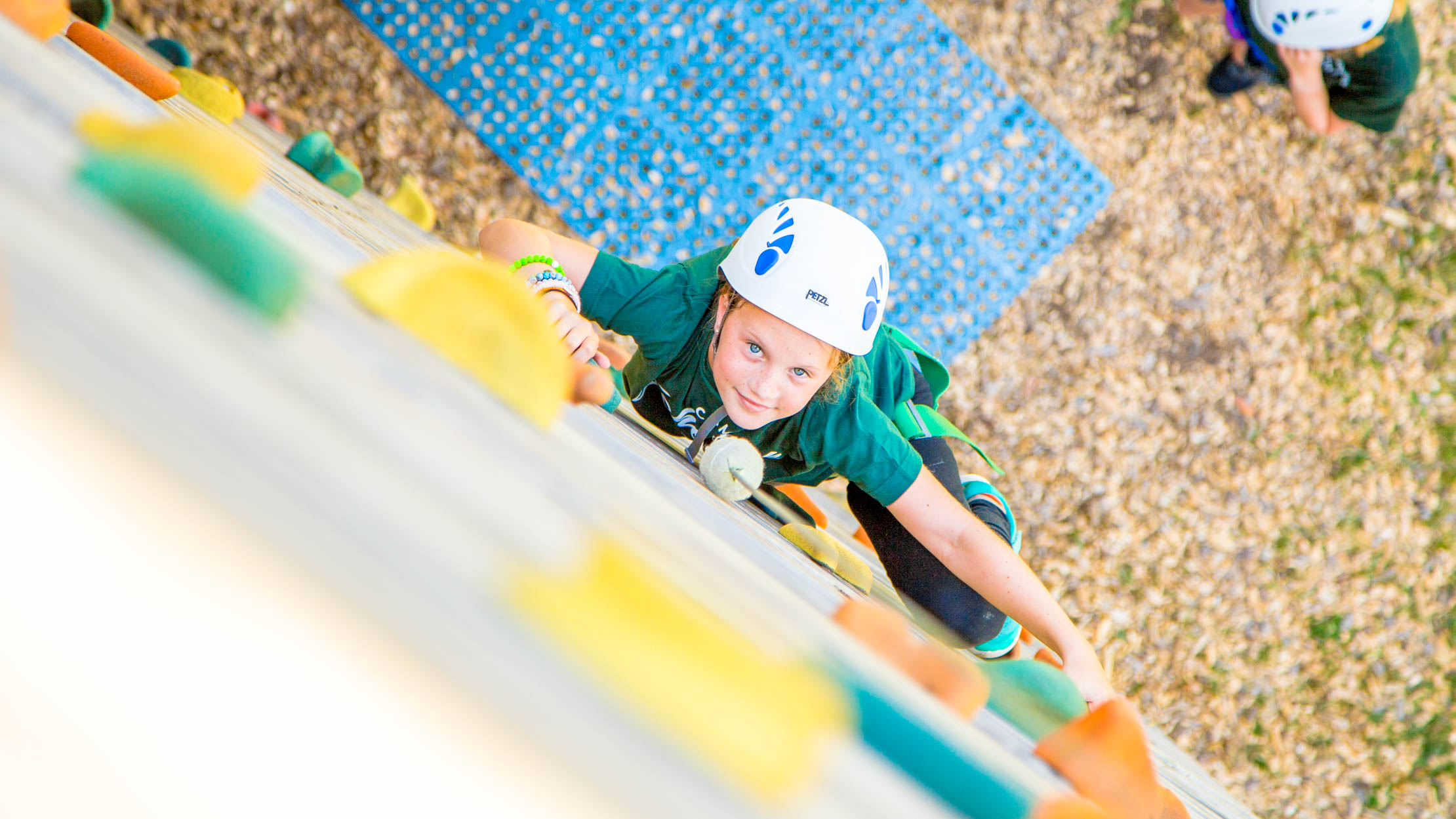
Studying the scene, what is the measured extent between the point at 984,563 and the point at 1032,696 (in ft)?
2.55

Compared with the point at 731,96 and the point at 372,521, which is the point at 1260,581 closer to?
the point at 731,96

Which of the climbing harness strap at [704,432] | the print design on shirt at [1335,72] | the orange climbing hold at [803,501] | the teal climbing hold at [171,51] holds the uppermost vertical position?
the print design on shirt at [1335,72]

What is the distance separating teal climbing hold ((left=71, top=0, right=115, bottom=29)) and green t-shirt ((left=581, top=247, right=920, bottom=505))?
1203mm

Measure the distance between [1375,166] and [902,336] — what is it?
2.21 metres

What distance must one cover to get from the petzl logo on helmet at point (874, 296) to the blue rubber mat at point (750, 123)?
114 centimetres

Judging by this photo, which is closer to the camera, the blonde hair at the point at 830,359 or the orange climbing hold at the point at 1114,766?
the orange climbing hold at the point at 1114,766

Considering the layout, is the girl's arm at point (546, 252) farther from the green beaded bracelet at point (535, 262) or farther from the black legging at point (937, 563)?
the black legging at point (937, 563)

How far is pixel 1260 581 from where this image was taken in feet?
10.2

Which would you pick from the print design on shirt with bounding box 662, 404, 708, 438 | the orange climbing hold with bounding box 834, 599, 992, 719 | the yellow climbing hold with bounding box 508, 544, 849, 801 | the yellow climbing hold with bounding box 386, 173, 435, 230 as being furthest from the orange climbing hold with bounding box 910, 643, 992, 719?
the yellow climbing hold with bounding box 386, 173, 435, 230

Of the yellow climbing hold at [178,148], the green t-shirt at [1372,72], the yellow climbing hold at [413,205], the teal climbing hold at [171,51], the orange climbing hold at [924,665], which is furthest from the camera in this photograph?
the green t-shirt at [1372,72]

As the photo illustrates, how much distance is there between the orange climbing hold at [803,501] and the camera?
7.32ft

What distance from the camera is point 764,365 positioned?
170 centimetres

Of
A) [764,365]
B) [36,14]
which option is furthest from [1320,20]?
[36,14]

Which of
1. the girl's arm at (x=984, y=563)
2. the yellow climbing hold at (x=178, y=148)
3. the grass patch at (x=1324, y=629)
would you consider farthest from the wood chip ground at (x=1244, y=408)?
the yellow climbing hold at (x=178, y=148)
